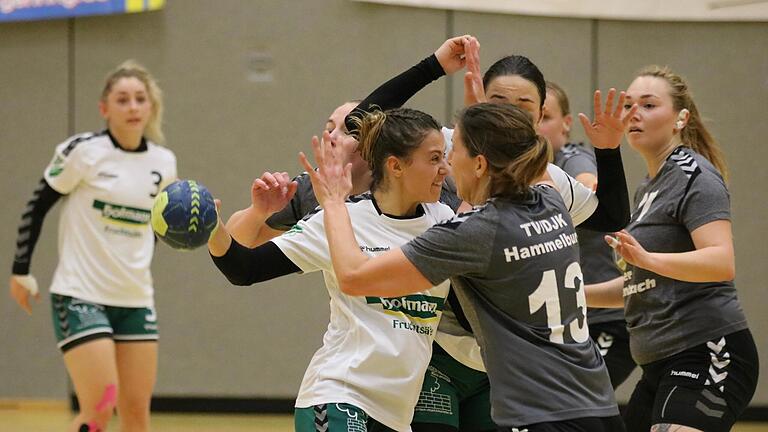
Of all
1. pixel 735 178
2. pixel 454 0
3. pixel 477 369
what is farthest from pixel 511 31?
pixel 477 369

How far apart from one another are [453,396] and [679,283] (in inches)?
35.9

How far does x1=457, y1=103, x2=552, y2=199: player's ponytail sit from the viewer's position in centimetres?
288

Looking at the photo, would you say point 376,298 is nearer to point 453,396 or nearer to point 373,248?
→ point 373,248

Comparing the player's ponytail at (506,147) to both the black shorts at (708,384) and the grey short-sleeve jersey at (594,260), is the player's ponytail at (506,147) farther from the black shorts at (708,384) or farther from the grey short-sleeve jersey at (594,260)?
the grey short-sleeve jersey at (594,260)

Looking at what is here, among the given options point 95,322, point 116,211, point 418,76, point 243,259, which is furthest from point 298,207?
point 116,211

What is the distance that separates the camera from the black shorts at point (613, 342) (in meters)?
5.05

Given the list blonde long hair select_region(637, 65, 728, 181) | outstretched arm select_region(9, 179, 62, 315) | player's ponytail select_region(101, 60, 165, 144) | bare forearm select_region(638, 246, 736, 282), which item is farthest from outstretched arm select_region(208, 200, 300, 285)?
player's ponytail select_region(101, 60, 165, 144)

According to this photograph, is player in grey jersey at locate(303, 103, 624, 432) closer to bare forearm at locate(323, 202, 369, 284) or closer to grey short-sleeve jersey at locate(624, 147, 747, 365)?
bare forearm at locate(323, 202, 369, 284)

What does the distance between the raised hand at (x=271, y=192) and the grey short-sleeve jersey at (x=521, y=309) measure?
0.72m

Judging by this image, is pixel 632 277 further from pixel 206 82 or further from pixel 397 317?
pixel 206 82

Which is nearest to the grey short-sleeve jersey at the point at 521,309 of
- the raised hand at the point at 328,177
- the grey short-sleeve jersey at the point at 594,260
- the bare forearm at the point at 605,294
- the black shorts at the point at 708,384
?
the raised hand at the point at 328,177

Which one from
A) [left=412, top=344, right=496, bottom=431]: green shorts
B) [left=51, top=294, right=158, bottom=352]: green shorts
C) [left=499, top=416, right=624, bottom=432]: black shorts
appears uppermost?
[left=499, top=416, right=624, bottom=432]: black shorts

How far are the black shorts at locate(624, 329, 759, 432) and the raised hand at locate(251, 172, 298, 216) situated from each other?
4.65 feet

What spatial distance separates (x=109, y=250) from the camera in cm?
618
